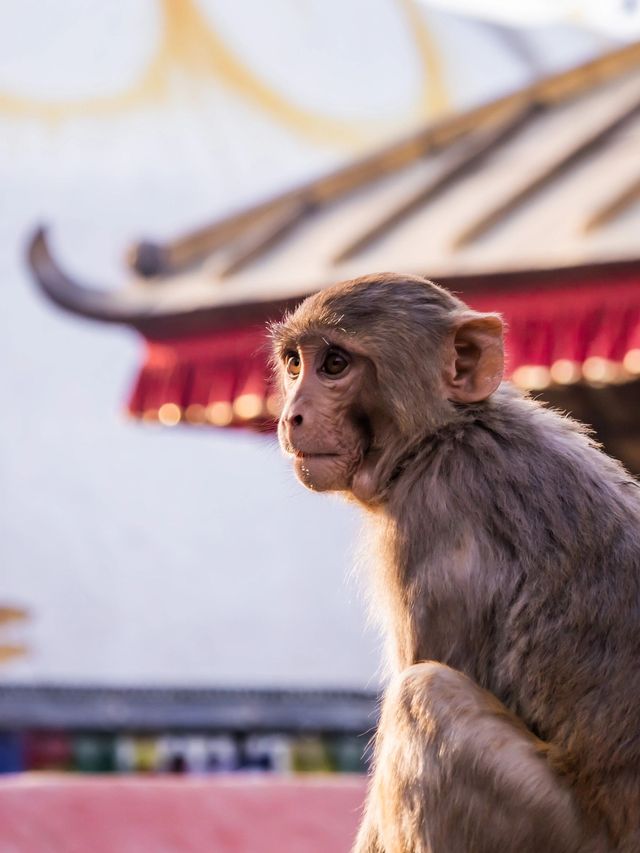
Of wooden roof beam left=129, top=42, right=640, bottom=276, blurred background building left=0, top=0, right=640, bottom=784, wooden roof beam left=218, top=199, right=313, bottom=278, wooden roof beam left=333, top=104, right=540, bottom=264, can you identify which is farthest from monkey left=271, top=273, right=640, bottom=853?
blurred background building left=0, top=0, right=640, bottom=784

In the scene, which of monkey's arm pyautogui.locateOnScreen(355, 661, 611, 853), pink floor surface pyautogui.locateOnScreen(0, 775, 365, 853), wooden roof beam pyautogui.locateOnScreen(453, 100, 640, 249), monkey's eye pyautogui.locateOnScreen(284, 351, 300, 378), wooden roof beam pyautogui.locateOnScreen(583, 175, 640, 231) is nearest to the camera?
monkey's arm pyautogui.locateOnScreen(355, 661, 611, 853)

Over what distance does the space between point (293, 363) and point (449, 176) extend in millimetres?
2644

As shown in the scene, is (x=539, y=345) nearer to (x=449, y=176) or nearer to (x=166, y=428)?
(x=449, y=176)

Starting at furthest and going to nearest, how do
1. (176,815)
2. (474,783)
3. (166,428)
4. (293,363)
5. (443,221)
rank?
(166,428) → (443,221) → (176,815) → (293,363) → (474,783)

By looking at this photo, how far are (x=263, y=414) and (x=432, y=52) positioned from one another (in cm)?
1041

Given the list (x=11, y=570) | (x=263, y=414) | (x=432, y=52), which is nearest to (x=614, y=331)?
(x=263, y=414)

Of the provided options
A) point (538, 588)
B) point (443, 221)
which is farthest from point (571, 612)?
point (443, 221)

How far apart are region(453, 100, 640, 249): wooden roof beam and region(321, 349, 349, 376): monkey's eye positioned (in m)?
1.93

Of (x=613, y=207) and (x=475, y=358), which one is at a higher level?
(x=613, y=207)

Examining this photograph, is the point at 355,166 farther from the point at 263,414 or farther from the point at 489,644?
the point at 489,644

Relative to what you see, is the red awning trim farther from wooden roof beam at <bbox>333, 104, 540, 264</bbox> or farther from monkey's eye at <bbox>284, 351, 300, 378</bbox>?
monkey's eye at <bbox>284, 351, 300, 378</bbox>

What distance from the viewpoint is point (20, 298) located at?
13219 millimetres

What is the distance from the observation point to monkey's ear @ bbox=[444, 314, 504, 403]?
99.0 inches

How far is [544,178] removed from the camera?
4719 millimetres
